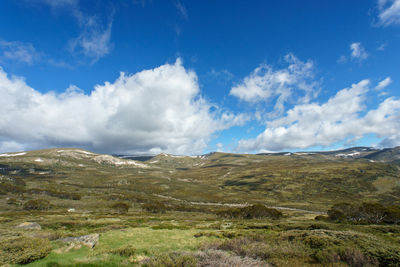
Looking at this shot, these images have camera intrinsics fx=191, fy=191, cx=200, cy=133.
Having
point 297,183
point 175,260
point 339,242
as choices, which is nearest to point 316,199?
point 297,183

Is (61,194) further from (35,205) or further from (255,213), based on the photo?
(255,213)

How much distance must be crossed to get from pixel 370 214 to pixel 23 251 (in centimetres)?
7384

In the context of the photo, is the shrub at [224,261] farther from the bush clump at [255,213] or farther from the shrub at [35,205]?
the shrub at [35,205]

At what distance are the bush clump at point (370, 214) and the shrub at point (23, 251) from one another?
208ft

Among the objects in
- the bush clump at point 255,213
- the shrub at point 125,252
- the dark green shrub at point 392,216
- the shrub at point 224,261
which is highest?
the shrub at point 224,261

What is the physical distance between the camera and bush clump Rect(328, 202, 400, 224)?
49.3 metres

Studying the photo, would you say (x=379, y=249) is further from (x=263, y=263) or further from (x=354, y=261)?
(x=263, y=263)

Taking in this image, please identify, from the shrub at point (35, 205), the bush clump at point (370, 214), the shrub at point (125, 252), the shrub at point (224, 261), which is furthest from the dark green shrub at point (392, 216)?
the shrub at point (35, 205)

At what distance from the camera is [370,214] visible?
2116 inches

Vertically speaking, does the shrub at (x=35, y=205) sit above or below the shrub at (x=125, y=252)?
below

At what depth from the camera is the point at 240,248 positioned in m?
14.0

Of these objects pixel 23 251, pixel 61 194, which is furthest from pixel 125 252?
pixel 61 194

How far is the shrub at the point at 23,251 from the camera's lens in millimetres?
10977

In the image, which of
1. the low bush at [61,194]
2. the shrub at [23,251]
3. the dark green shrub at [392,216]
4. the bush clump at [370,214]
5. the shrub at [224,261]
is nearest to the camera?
the shrub at [224,261]
